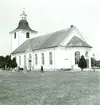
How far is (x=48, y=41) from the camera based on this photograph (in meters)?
49.7

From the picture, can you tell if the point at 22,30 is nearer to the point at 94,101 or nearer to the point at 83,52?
the point at 83,52

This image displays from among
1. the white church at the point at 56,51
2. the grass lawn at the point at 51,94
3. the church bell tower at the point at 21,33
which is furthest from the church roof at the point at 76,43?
the grass lawn at the point at 51,94

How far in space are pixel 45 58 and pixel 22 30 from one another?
15787 mm

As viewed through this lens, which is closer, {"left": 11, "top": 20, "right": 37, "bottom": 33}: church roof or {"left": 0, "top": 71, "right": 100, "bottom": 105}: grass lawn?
{"left": 0, "top": 71, "right": 100, "bottom": 105}: grass lawn

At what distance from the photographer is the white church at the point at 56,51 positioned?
44688mm

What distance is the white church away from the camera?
44688mm

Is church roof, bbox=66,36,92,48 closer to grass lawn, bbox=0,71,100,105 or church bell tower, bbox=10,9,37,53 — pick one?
church bell tower, bbox=10,9,37,53

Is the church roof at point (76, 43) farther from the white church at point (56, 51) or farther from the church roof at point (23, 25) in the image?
the church roof at point (23, 25)

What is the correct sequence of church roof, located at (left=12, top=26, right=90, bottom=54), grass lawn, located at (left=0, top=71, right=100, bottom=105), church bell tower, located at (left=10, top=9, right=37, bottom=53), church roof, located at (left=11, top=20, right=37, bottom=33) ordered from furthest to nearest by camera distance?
church roof, located at (left=11, top=20, right=37, bottom=33), church bell tower, located at (left=10, top=9, right=37, bottom=53), church roof, located at (left=12, top=26, right=90, bottom=54), grass lawn, located at (left=0, top=71, right=100, bottom=105)

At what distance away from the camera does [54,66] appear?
45.9 m

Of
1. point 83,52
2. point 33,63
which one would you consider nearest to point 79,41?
point 83,52

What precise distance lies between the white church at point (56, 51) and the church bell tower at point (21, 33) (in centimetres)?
298

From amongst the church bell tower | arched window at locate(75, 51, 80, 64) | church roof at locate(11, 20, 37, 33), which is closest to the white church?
arched window at locate(75, 51, 80, 64)

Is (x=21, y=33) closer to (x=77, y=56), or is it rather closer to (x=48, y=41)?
(x=48, y=41)
